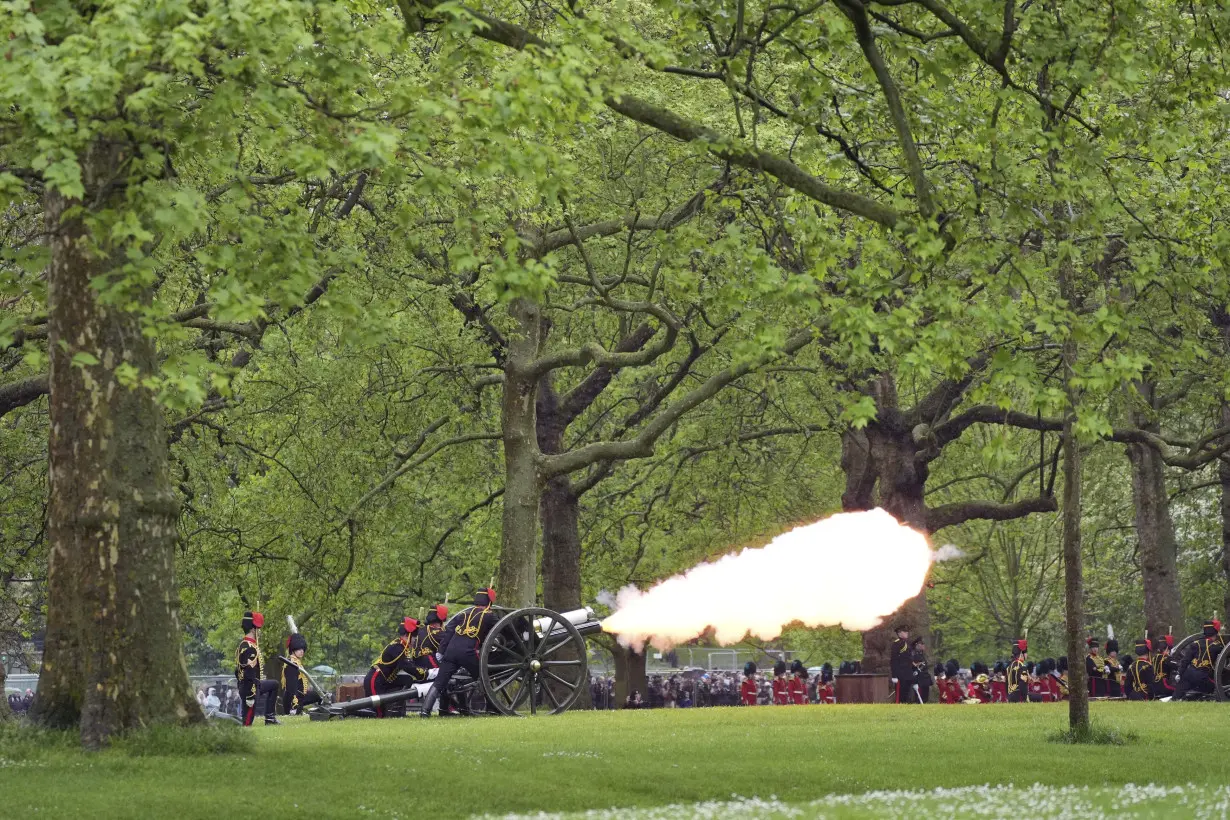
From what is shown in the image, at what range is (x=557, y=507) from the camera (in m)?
31.2

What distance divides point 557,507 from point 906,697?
779 cm

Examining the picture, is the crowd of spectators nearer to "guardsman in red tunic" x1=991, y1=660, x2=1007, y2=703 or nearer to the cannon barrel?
"guardsman in red tunic" x1=991, y1=660, x2=1007, y2=703

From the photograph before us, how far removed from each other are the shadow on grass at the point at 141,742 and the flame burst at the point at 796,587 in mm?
14729

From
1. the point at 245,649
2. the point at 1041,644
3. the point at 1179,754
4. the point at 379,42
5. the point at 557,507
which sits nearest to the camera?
the point at 379,42

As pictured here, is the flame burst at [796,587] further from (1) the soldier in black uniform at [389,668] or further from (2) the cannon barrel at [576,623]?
(1) the soldier in black uniform at [389,668]

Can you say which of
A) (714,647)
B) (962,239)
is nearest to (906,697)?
(962,239)

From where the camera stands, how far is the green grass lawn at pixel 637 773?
11812 mm

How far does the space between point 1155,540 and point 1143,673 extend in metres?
2.73

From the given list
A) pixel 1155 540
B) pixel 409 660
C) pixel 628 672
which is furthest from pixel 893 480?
pixel 628 672

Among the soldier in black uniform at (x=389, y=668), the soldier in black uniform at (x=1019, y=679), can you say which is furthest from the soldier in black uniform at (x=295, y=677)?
the soldier in black uniform at (x=1019, y=679)

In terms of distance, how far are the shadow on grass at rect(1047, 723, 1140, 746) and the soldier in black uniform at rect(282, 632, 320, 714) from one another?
13.3 meters

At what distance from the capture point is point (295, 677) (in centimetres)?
2709

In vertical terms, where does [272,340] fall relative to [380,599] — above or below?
above

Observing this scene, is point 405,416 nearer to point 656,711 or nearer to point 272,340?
point 272,340
